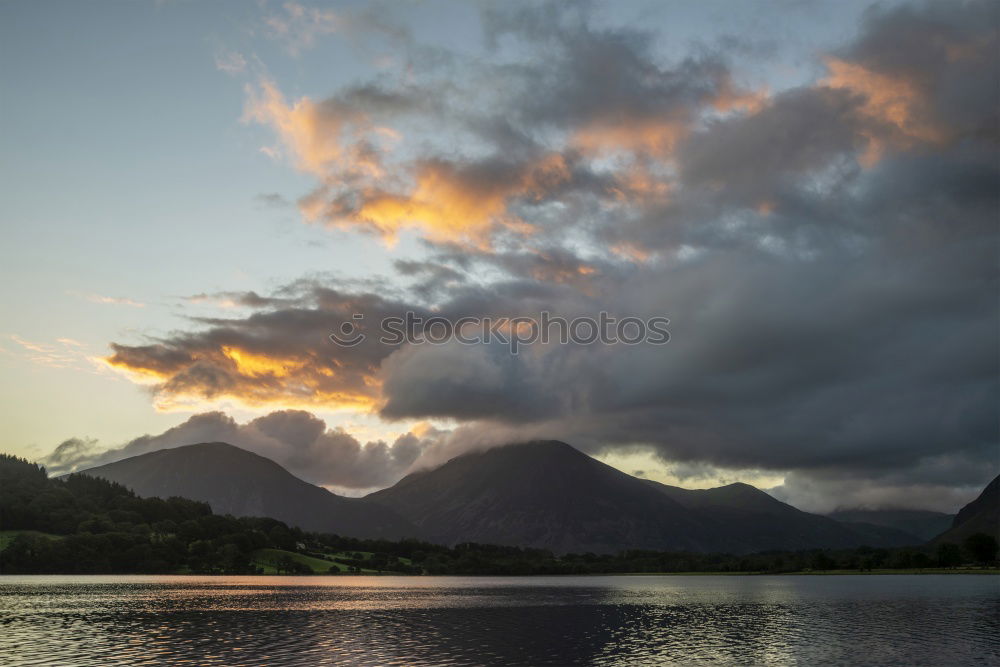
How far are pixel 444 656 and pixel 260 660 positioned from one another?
61.7 ft

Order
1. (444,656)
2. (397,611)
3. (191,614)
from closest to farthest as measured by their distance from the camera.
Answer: (444,656) < (191,614) < (397,611)

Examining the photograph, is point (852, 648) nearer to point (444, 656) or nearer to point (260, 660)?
point (444, 656)

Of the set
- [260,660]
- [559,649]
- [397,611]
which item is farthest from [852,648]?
[397,611]

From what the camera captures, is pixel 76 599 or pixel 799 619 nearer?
pixel 799 619

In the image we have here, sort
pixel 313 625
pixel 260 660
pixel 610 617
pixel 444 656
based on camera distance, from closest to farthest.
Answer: pixel 260 660 < pixel 444 656 < pixel 313 625 < pixel 610 617

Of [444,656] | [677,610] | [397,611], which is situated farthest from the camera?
[677,610]

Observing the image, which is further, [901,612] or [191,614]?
[901,612]

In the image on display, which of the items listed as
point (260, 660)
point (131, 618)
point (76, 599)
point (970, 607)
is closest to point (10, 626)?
point (131, 618)

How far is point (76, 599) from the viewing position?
503 feet

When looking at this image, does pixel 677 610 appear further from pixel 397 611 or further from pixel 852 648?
pixel 852 648

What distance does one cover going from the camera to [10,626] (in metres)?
98.7

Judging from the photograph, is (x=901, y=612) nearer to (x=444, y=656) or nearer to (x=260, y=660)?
(x=444, y=656)

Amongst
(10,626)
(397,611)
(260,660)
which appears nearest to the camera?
(260,660)

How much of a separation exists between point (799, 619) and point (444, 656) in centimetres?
7655
